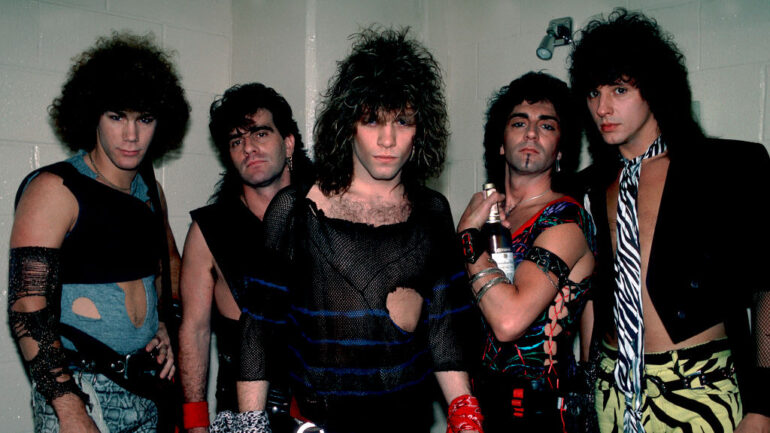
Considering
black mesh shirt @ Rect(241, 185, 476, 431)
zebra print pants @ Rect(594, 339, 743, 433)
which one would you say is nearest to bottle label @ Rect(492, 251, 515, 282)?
black mesh shirt @ Rect(241, 185, 476, 431)

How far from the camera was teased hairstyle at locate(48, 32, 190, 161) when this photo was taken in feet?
7.18

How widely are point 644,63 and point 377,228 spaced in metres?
1.18

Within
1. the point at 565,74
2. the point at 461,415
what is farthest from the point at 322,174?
the point at 565,74

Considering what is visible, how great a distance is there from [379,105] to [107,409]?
1.46m

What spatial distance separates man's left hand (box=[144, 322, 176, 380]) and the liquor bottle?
137 centimetres

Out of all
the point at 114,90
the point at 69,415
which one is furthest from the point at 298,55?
the point at 69,415

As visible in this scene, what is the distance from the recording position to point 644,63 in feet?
6.44

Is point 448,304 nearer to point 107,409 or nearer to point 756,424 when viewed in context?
point 756,424

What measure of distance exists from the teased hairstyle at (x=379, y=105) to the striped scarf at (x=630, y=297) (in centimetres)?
69

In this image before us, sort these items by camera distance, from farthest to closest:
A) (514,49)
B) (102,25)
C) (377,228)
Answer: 1. (514,49)
2. (102,25)
3. (377,228)

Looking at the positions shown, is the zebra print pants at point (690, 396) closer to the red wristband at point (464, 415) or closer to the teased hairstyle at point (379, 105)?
→ the red wristband at point (464, 415)

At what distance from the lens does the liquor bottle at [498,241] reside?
190cm

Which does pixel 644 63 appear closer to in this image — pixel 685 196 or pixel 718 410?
pixel 685 196

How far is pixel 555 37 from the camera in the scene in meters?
2.76
